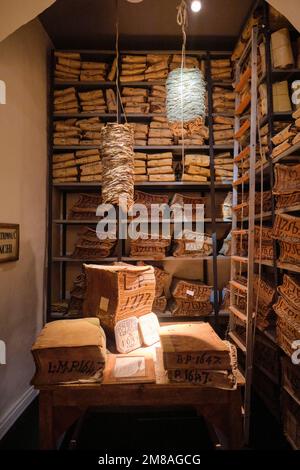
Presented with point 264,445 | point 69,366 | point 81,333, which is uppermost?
point 81,333

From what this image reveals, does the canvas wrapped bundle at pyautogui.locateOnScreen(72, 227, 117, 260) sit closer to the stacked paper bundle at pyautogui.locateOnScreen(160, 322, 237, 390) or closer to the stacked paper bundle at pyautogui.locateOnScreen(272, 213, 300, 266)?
the stacked paper bundle at pyautogui.locateOnScreen(272, 213, 300, 266)

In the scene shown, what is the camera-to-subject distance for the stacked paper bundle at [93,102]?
3225 mm

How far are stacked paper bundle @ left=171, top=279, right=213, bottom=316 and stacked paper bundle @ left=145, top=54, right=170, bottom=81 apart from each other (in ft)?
7.08

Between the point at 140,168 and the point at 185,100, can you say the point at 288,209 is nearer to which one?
the point at 185,100

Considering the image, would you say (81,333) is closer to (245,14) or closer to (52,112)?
(52,112)

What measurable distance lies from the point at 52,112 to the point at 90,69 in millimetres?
612

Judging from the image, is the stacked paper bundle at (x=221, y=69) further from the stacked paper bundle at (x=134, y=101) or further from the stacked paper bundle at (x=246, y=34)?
the stacked paper bundle at (x=134, y=101)

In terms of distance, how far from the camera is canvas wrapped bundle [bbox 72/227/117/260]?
3131mm

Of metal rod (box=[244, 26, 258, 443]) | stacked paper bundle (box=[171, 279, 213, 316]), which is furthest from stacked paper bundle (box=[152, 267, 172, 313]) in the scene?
metal rod (box=[244, 26, 258, 443])

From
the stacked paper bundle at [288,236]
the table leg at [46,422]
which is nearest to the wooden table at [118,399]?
the table leg at [46,422]

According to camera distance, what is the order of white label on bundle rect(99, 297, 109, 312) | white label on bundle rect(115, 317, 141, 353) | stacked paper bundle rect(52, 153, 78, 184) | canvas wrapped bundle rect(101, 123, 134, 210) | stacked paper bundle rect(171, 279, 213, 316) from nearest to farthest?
1. white label on bundle rect(115, 317, 141, 353)
2. white label on bundle rect(99, 297, 109, 312)
3. canvas wrapped bundle rect(101, 123, 134, 210)
4. stacked paper bundle rect(171, 279, 213, 316)
5. stacked paper bundle rect(52, 153, 78, 184)

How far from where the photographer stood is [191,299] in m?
3.08
